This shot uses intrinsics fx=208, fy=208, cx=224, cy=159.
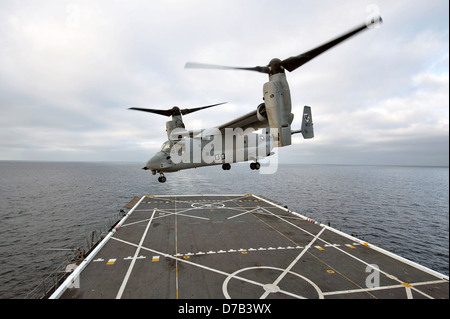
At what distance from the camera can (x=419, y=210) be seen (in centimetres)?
5912

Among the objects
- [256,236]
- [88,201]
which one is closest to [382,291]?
[256,236]

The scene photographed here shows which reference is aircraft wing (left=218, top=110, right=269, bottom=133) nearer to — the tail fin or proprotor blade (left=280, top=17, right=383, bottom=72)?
the tail fin

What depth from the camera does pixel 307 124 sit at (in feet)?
51.1

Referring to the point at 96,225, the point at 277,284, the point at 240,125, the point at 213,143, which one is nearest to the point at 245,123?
the point at 240,125

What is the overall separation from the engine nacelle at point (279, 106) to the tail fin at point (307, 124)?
17.3ft

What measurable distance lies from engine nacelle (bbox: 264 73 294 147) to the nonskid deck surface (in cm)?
1195

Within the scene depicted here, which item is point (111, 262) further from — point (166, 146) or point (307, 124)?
point (307, 124)

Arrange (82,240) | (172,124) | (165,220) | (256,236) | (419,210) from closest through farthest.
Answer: (172,124) → (256,236) → (165,220) → (82,240) → (419,210)

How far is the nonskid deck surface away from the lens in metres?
15.4

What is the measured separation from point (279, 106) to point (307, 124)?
279 inches
